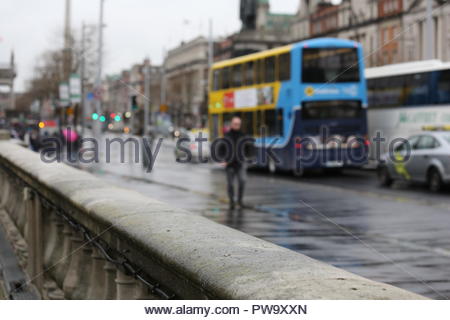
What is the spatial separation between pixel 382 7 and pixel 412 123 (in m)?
10.6

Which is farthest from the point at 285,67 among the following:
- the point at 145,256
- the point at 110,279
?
the point at 145,256

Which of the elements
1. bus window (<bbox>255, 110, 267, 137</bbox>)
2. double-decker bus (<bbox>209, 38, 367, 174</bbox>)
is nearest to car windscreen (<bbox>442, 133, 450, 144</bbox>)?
double-decker bus (<bbox>209, 38, 367, 174</bbox>)

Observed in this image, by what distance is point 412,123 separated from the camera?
3036 centimetres

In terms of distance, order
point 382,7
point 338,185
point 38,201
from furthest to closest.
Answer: point 382,7 → point 338,185 → point 38,201

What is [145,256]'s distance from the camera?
13.0ft

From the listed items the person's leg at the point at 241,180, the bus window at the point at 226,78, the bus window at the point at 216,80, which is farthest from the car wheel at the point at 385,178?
the bus window at the point at 216,80

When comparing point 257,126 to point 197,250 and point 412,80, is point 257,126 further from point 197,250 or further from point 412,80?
point 197,250

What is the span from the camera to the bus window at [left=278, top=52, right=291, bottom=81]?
86.7 feet

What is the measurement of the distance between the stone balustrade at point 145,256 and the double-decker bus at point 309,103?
59.1ft

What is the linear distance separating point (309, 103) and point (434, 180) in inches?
267

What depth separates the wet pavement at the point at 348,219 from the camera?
8930 mm

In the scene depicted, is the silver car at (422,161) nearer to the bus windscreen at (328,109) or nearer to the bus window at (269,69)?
the bus windscreen at (328,109)

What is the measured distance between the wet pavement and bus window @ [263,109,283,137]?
78.3 inches
